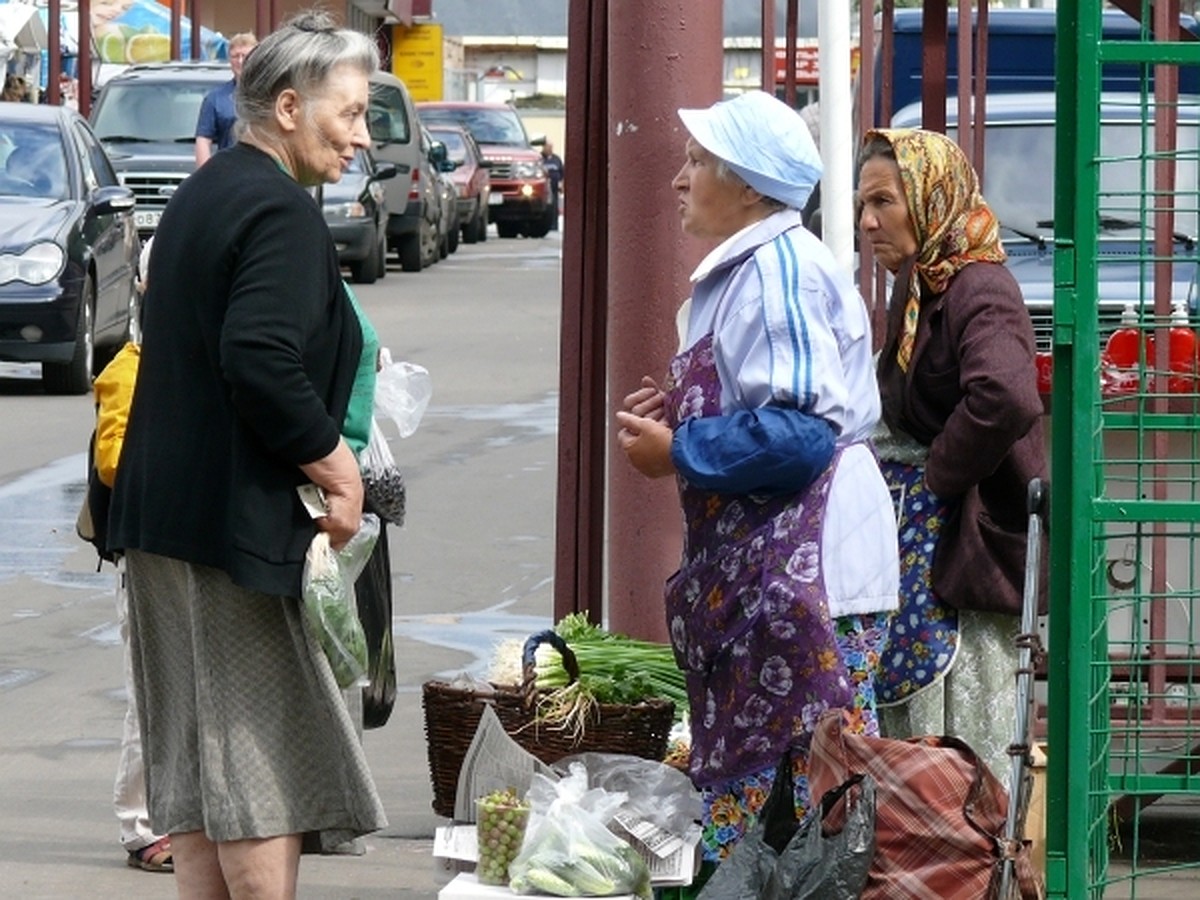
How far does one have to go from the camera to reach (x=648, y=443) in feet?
14.4

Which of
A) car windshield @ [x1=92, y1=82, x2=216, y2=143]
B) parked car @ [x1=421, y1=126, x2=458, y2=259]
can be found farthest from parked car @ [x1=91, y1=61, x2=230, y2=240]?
parked car @ [x1=421, y1=126, x2=458, y2=259]

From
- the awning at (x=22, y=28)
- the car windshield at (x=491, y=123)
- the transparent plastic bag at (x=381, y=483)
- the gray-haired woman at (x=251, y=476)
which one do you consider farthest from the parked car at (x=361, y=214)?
the gray-haired woman at (x=251, y=476)

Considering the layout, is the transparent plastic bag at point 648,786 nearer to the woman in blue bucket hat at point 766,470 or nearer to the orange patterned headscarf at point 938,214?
the woman in blue bucket hat at point 766,470

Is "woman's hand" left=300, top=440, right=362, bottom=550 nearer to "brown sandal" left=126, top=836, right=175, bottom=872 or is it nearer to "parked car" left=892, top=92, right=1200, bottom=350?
"brown sandal" left=126, top=836, right=175, bottom=872

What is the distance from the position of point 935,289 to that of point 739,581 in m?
1.03

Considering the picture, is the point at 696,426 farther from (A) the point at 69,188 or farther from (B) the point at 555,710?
(A) the point at 69,188

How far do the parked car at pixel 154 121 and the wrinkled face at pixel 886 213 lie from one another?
1667 cm

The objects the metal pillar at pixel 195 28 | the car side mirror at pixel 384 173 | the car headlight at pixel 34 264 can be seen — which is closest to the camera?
the car headlight at pixel 34 264

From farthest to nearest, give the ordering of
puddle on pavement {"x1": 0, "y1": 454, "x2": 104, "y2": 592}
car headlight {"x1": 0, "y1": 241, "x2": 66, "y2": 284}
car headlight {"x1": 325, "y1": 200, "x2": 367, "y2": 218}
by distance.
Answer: car headlight {"x1": 325, "y1": 200, "x2": 367, "y2": 218} → car headlight {"x1": 0, "y1": 241, "x2": 66, "y2": 284} → puddle on pavement {"x1": 0, "y1": 454, "x2": 104, "y2": 592}

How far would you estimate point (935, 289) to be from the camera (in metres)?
5.06

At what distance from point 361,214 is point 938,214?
62.6 ft

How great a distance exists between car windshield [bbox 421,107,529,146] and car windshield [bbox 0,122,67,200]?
23041mm

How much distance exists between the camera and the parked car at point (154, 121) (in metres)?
21.3

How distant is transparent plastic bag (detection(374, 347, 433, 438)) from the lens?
17.0ft
